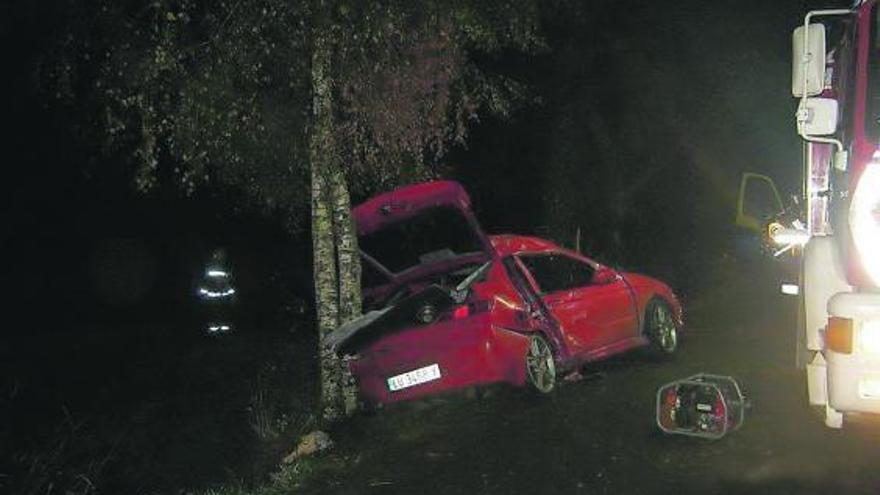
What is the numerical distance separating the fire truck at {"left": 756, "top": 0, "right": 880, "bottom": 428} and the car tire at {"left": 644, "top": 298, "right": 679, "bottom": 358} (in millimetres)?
4223

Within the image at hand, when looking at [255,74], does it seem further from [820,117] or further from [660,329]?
[660,329]

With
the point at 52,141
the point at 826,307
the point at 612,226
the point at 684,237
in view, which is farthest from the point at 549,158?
the point at 826,307

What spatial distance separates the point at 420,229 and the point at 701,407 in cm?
368

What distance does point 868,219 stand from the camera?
16.6 ft

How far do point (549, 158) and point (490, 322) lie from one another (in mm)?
10285

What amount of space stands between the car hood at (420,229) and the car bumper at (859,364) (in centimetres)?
413

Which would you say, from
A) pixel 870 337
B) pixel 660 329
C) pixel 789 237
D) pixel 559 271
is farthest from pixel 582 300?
pixel 870 337

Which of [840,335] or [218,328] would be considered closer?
[840,335]

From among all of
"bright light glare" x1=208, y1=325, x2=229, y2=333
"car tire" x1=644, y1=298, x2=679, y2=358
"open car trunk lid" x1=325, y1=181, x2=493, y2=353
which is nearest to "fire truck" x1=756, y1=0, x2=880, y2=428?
"open car trunk lid" x1=325, y1=181, x2=493, y2=353

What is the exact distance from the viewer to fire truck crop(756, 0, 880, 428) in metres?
4.93

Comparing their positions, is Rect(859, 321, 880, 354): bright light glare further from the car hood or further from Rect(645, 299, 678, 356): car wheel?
Rect(645, 299, 678, 356): car wheel

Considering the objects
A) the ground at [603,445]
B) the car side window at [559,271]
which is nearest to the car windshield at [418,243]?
the car side window at [559,271]

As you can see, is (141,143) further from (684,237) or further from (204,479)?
(684,237)

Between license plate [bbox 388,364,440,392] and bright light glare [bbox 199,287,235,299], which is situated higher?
license plate [bbox 388,364,440,392]
